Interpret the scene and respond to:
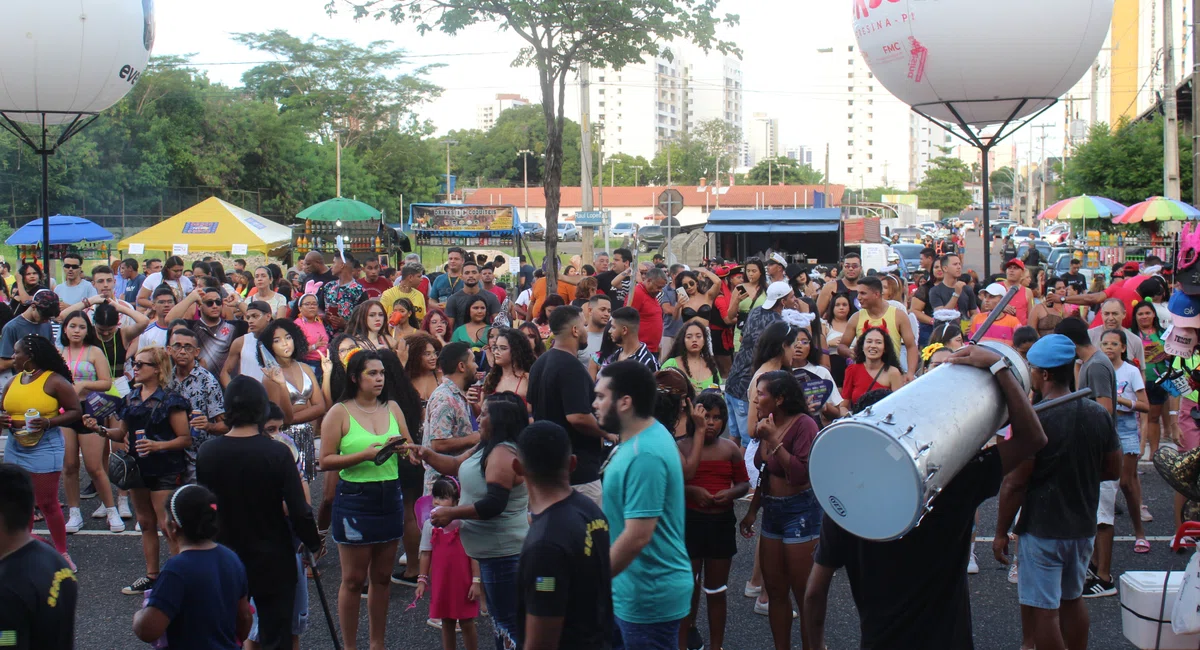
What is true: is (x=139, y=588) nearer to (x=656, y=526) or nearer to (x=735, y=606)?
(x=735, y=606)

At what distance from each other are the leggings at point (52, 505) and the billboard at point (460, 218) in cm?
1697

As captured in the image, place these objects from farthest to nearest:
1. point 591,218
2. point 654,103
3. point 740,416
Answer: point 654,103
point 591,218
point 740,416

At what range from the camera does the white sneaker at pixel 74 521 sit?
729cm

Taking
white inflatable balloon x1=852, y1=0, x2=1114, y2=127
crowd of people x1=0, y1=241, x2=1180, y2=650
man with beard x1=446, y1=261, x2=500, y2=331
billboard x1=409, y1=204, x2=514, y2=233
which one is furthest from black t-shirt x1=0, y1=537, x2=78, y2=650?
billboard x1=409, y1=204, x2=514, y2=233

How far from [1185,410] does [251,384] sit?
20.9 ft

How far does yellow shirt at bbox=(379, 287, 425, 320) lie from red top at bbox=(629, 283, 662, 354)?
2137 millimetres

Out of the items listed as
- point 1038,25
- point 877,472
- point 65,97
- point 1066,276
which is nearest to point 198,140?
point 65,97

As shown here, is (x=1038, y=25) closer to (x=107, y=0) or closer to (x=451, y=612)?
(x=451, y=612)

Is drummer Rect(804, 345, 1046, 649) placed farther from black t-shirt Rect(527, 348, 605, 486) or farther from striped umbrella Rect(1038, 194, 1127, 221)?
striped umbrella Rect(1038, 194, 1127, 221)

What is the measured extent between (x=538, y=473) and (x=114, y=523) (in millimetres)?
5363

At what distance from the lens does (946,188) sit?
99500 millimetres

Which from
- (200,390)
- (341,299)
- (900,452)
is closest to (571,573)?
(900,452)

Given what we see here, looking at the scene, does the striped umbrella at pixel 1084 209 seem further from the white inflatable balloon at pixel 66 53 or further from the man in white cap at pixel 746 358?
the white inflatable balloon at pixel 66 53

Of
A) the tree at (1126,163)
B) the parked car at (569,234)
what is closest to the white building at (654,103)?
the parked car at (569,234)
